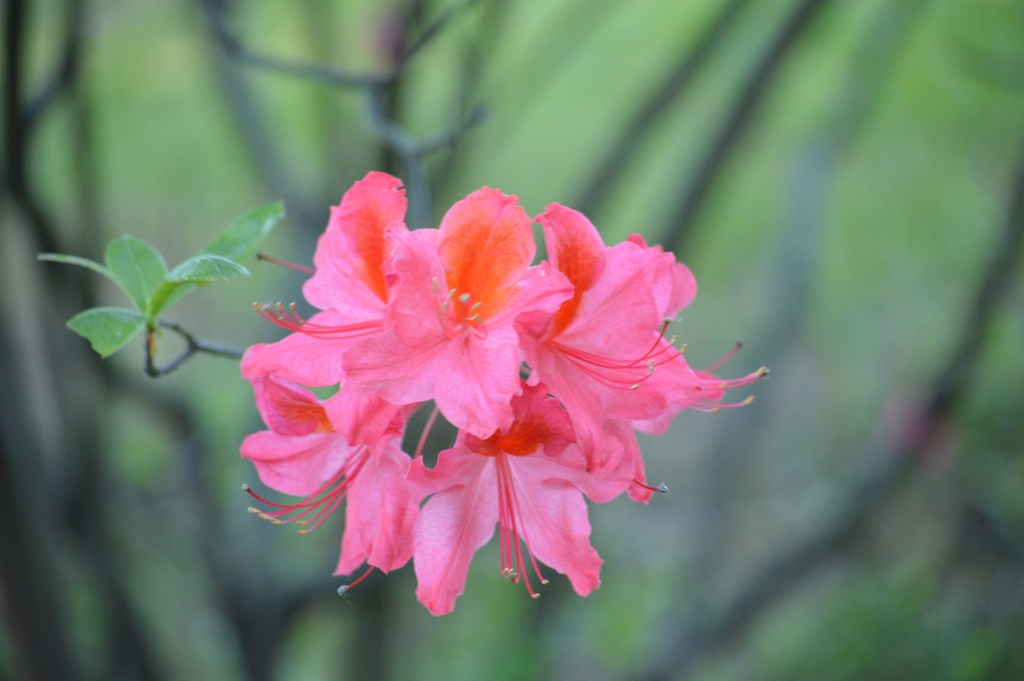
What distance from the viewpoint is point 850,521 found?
2268mm

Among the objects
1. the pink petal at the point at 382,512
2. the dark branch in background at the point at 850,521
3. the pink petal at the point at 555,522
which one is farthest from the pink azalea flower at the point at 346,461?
the dark branch in background at the point at 850,521

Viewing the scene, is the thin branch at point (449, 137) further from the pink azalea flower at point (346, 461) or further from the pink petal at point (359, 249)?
the pink azalea flower at point (346, 461)

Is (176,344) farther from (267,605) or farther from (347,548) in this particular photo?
(347,548)

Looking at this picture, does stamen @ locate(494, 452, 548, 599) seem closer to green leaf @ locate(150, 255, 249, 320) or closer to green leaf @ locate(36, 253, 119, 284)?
green leaf @ locate(150, 255, 249, 320)

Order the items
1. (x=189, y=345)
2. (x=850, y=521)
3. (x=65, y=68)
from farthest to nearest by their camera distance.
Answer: (x=850, y=521)
(x=65, y=68)
(x=189, y=345)

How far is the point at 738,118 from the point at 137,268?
131 cm

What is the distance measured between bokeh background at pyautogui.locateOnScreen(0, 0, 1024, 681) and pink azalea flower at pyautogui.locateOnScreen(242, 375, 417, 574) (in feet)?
1.38

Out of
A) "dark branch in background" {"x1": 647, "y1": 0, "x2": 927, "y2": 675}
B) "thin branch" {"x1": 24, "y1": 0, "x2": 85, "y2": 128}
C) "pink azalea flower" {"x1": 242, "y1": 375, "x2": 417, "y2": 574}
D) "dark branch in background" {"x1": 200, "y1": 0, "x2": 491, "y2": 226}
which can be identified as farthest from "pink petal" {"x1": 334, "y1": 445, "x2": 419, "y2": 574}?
"dark branch in background" {"x1": 647, "y1": 0, "x2": 927, "y2": 675}

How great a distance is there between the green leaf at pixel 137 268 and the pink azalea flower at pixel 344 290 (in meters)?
0.15

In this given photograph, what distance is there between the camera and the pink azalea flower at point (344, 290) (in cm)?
80

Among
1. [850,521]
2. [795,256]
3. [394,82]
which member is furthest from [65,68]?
[850,521]

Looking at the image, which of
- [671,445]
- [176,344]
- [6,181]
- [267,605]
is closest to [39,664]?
[267,605]

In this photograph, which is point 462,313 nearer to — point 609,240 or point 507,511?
point 507,511

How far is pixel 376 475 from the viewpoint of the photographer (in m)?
0.83
